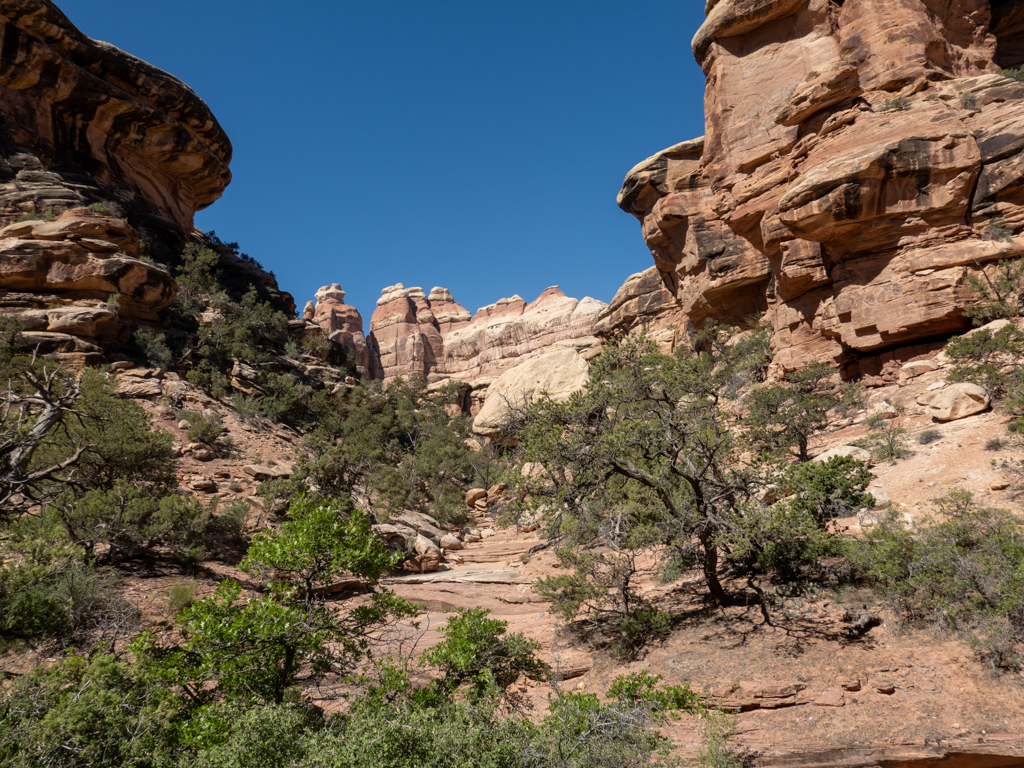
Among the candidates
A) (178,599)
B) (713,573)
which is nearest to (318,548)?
(178,599)

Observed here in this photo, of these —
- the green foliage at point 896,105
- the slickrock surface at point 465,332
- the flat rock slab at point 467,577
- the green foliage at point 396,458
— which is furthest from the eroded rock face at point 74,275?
the slickrock surface at point 465,332

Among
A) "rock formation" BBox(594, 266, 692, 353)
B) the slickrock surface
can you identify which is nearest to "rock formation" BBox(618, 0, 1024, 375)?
"rock formation" BBox(594, 266, 692, 353)

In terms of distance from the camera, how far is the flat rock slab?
49.9ft

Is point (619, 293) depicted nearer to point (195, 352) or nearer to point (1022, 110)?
point (1022, 110)

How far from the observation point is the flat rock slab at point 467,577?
49.9 ft

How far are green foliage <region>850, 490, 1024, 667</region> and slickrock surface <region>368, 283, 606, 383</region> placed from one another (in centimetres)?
6051

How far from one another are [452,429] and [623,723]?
3401cm

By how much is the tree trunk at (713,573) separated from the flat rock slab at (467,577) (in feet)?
23.0

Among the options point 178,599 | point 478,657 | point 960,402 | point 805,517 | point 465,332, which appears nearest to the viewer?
point 478,657

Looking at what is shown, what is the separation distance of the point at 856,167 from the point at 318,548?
71.5 feet

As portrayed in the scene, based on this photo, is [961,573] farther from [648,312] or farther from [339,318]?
[339,318]

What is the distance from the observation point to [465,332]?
82750 mm

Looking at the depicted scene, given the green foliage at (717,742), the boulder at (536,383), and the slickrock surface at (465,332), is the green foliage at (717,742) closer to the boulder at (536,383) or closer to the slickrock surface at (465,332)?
the boulder at (536,383)

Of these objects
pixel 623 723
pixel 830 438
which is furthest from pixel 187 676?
pixel 830 438
